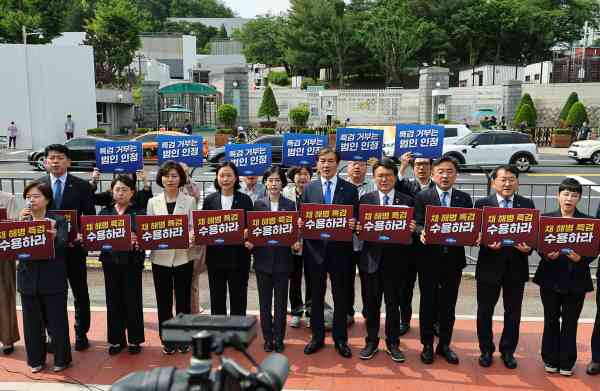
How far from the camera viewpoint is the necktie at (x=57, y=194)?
232 inches

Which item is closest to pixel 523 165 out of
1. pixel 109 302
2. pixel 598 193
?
pixel 598 193

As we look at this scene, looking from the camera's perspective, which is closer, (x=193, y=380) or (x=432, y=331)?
(x=193, y=380)

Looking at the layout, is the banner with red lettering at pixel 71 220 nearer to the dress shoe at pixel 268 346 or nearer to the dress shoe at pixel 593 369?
the dress shoe at pixel 268 346

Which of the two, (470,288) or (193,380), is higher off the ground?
(193,380)

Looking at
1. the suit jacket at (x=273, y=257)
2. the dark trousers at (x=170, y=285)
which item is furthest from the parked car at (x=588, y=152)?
the dark trousers at (x=170, y=285)

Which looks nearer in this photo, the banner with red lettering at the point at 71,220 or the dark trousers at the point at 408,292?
the banner with red lettering at the point at 71,220

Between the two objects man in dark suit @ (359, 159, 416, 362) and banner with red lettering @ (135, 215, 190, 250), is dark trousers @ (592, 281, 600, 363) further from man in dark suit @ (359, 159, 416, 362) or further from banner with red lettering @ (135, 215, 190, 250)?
banner with red lettering @ (135, 215, 190, 250)

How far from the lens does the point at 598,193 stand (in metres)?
14.7

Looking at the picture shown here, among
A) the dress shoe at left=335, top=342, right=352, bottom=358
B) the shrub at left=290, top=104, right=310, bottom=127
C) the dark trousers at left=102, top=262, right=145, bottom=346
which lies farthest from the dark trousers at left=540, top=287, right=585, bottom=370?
the shrub at left=290, top=104, right=310, bottom=127

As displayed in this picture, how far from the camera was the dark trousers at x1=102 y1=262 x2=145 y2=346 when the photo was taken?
5.61 m

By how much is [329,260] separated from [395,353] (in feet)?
3.62

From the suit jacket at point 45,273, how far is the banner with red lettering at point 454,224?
132 inches

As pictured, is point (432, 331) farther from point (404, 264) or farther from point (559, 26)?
point (559, 26)

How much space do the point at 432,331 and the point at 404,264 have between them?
0.70 metres
